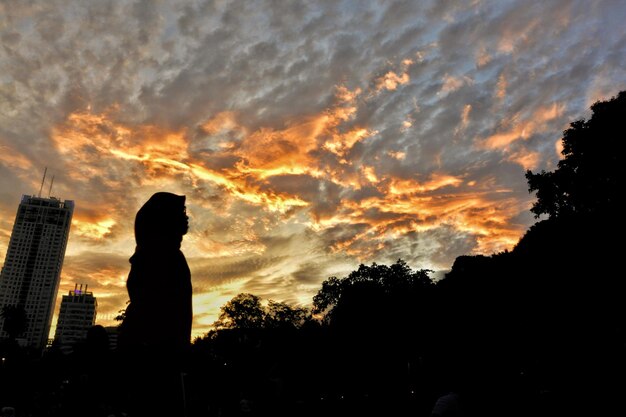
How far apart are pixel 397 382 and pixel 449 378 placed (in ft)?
124

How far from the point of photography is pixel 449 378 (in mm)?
5164

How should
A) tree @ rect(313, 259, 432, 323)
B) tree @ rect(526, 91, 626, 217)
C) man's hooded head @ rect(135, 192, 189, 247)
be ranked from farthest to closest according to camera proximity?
1. tree @ rect(313, 259, 432, 323)
2. tree @ rect(526, 91, 626, 217)
3. man's hooded head @ rect(135, 192, 189, 247)

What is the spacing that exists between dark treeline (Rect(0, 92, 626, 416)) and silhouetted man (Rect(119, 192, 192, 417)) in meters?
1.04

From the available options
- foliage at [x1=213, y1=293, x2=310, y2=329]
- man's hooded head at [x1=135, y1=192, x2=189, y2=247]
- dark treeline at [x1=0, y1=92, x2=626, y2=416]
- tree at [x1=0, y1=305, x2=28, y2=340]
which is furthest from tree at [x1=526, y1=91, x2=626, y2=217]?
tree at [x1=0, y1=305, x2=28, y2=340]

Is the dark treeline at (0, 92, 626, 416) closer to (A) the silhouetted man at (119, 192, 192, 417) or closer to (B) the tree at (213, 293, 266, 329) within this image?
(A) the silhouetted man at (119, 192, 192, 417)

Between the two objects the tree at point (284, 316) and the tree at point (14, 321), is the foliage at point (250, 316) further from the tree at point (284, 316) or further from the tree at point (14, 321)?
the tree at point (14, 321)

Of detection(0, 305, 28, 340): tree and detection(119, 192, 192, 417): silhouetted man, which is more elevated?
detection(0, 305, 28, 340): tree

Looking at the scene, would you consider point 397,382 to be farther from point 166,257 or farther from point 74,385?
point 166,257

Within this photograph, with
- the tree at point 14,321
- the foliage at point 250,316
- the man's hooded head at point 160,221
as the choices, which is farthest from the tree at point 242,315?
the man's hooded head at point 160,221

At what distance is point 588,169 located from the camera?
24.4 meters

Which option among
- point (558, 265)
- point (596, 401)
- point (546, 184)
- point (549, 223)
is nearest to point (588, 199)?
point (546, 184)

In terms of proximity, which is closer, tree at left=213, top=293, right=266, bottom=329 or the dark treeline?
the dark treeline

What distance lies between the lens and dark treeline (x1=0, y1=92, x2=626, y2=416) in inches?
521

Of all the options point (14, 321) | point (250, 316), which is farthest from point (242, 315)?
point (14, 321)
